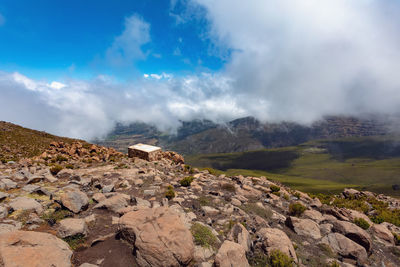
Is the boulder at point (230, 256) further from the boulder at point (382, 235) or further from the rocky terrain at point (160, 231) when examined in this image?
the boulder at point (382, 235)

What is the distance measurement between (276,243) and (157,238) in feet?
26.9

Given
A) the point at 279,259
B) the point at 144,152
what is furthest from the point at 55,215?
the point at 144,152

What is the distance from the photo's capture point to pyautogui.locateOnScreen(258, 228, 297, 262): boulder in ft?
38.8

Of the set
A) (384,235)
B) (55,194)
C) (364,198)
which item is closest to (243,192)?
(384,235)

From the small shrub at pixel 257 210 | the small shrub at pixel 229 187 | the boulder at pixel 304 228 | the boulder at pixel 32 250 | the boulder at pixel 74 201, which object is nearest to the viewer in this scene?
the boulder at pixel 32 250

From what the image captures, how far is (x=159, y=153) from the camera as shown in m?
42.2

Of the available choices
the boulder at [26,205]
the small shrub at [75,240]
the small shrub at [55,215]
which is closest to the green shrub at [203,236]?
the small shrub at [75,240]

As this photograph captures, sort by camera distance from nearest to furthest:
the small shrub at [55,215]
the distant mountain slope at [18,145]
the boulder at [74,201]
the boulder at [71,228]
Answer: the boulder at [71,228]
the small shrub at [55,215]
the boulder at [74,201]
the distant mountain slope at [18,145]

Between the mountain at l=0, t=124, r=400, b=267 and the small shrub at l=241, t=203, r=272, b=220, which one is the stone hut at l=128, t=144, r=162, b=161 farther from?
the small shrub at l=241, t=203, r=272, b=220

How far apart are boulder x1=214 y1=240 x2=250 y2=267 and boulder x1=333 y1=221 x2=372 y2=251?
11540 mm

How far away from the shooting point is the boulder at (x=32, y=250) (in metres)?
6.88

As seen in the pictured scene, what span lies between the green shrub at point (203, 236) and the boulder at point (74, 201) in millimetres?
8322

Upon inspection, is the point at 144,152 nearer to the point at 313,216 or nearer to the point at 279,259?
the point at 313,216

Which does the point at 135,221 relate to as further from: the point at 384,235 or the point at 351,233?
the point at 384,235
